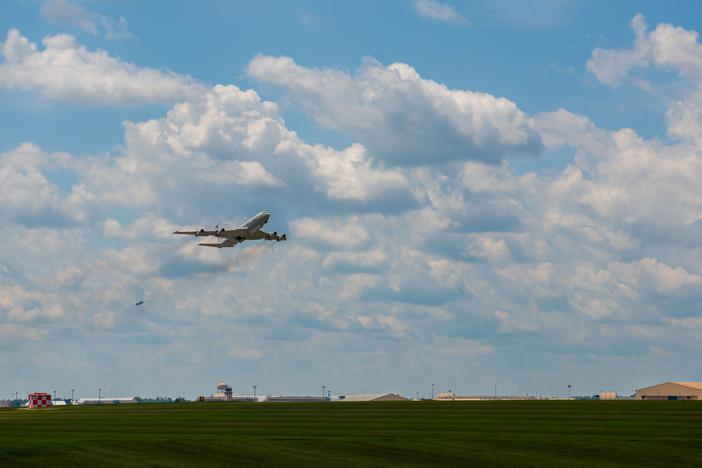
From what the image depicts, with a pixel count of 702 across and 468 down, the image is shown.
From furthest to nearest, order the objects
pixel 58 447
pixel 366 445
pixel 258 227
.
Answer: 1. pixel 258 227
2. pixel 366 445
3. pixel 58 447

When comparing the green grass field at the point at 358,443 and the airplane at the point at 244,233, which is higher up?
the airplane at the point at 244,233

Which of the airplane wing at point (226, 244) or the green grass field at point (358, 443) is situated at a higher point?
the airplane wing at point (226, 244)

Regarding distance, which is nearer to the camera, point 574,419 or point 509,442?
point 509,442

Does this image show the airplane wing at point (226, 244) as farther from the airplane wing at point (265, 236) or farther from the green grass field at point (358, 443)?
the green grass field at point (358, 443)

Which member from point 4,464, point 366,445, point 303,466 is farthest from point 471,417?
point 4,464

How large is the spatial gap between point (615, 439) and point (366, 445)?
2816cm

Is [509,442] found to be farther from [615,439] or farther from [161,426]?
[161,426]

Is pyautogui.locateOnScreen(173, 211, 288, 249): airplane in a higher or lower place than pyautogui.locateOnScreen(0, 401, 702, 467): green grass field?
higher

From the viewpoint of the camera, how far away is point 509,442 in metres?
97.6

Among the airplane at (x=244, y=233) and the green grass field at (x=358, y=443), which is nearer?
the green grass field at (x=358, y=443)

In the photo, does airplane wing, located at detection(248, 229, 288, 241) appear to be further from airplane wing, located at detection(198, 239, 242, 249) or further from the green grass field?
the green grass field

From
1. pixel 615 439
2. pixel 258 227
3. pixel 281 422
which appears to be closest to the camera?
pixel 615 439

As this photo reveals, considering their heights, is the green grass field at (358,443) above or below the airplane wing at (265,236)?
below

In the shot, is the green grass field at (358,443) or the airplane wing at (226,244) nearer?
the green grass field at (358,443)
